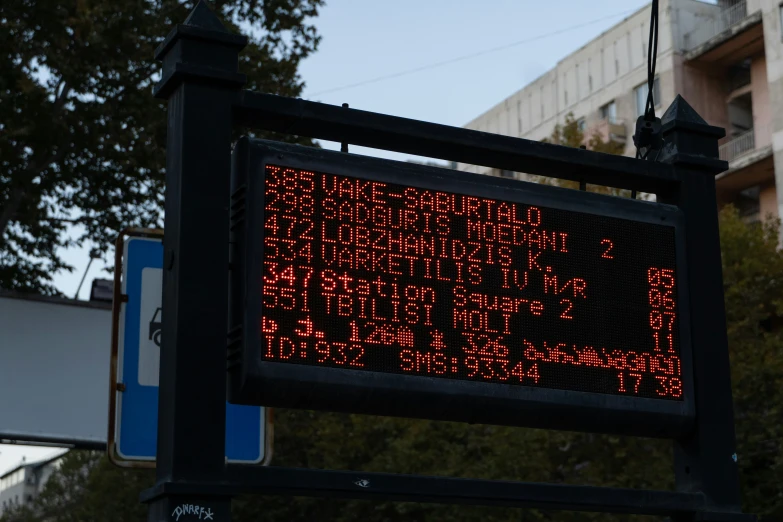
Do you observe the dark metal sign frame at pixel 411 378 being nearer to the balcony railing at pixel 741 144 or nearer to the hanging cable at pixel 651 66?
the hanging cable at pixel 651 66

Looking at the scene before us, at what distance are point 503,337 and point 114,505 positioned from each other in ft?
105

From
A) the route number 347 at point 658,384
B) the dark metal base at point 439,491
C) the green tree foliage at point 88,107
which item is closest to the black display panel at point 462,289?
the route number 347 at point 658,384

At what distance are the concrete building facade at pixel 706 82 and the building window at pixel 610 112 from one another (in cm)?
5

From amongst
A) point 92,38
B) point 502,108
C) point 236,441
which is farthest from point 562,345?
point 502,108

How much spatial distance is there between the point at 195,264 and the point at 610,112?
48.4m

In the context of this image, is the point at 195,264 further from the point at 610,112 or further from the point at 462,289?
the point at 610,112

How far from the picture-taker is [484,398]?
5457mm

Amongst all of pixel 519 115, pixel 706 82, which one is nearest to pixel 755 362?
pixel 706 82

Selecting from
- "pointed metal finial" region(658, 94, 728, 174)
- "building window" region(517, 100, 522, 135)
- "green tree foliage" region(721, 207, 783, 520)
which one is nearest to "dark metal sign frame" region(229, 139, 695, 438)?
"pointed metal finial" region(658, 94, 728, 174)

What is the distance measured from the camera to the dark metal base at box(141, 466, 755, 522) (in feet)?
16.4

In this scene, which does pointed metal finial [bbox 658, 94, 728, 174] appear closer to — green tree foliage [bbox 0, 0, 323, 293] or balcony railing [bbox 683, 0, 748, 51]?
green tree foliage [bbox 0, 0, 323, 293]

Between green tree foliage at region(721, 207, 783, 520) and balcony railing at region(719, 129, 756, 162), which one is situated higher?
balcony railing at region(719, 129, 756, 162)

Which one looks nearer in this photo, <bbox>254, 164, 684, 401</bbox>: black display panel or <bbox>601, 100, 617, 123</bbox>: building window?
<bbox>254, 164, 684, 401</bbox>: black display panel

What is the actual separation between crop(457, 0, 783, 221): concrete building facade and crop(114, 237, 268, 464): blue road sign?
3530 cm
